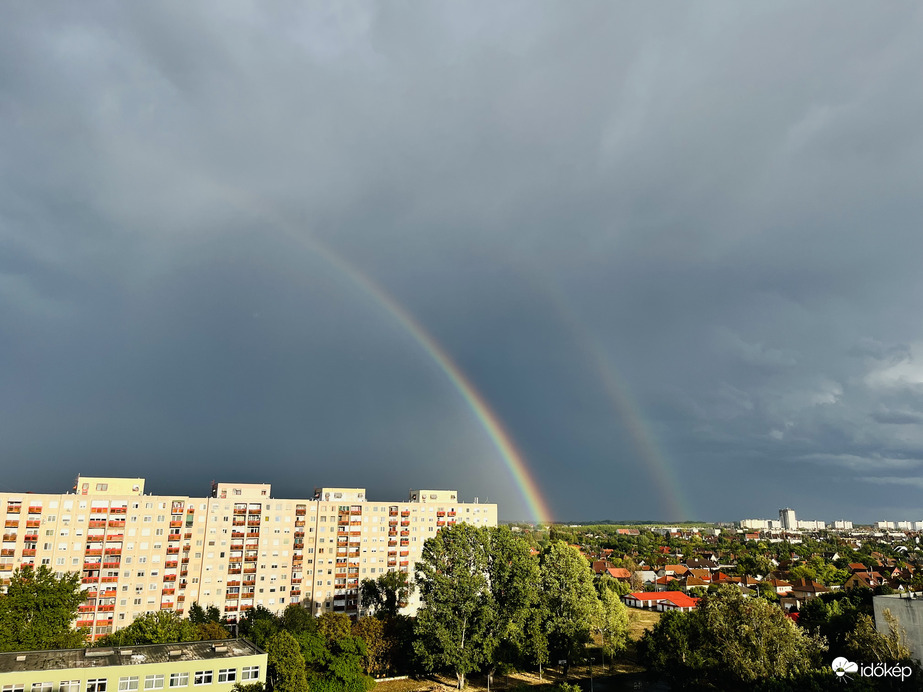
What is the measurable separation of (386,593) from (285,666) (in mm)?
31904

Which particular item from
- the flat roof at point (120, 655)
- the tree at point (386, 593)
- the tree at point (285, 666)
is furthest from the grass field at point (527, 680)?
the tree at point (386, 593)

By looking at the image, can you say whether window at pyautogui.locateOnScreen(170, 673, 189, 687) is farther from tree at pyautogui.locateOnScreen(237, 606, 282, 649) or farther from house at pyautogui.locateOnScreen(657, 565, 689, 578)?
house at pyautogui.locateOnScreen(657, 565, 689, 578)

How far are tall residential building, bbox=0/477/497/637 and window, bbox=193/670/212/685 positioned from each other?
3216 centimetres

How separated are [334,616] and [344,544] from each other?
19.2 meters

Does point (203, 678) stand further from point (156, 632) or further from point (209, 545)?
point (209, 545)

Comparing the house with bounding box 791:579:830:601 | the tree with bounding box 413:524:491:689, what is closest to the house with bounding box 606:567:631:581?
the house with bounding box 791:579:830:601

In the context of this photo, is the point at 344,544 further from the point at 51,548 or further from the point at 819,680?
the point at 819,680

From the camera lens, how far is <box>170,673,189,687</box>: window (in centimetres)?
3039

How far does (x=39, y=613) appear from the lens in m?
36.7

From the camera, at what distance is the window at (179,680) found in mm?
30392

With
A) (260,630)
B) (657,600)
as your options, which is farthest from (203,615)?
(657,600)

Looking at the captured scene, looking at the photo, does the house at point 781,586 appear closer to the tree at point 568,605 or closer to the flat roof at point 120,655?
the tree at point 568,605

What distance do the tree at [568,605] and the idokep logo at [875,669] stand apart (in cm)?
1690

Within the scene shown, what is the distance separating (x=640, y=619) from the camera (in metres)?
71.4
